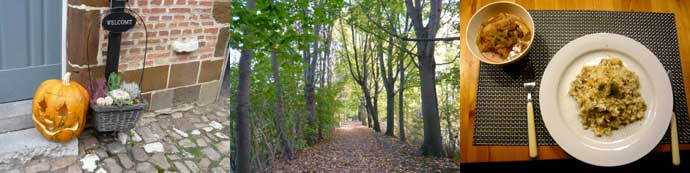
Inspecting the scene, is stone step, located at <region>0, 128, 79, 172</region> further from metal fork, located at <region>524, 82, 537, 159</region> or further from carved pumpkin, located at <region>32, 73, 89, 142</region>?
metal fork, located at <region>524, 82, 537, 159</region>

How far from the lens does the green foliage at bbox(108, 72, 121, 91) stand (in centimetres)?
175

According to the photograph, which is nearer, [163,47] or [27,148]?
[27,148]

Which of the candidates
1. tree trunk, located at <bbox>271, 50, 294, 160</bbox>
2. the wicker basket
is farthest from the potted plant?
tree trunk, located at <bbox>271, 50, 294, 160</bbox>

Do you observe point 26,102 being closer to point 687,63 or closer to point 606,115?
point 606,115

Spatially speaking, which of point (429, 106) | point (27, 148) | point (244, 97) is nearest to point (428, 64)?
point (429, 106)

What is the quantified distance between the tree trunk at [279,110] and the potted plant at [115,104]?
0.42 metres

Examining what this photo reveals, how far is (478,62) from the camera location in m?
1.73

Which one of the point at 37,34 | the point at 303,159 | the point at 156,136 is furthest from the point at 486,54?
the point at 37,34

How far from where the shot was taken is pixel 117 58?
5.75 feet

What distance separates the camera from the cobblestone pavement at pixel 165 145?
1.72 meters

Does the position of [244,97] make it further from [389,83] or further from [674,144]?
[674,144]

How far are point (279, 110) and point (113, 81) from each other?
53 cm

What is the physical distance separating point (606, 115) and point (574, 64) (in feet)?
0.56

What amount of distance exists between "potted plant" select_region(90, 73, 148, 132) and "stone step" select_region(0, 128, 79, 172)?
108 mm
